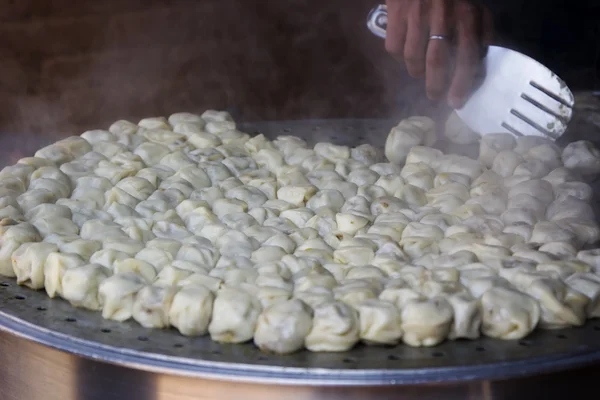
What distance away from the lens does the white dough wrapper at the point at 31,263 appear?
1136 mm

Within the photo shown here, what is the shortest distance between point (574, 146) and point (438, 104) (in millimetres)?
481

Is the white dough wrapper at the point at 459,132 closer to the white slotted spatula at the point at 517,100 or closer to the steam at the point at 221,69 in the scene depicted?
the white slotted spatula at the point at 517,100

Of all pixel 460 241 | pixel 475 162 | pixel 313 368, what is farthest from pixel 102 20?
pixel 313 368

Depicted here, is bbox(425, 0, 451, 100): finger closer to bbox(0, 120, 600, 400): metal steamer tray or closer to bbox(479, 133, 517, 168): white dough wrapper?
bbox(479, 133, 517, 168): white dough wrapper

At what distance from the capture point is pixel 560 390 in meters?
0.91

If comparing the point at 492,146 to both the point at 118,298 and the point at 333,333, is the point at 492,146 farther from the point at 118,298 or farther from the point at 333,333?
the point at 118,298

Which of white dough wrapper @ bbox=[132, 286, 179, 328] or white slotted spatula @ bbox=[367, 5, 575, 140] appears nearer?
white dough wrapper @ bbox=[132, 286, 179, 328]

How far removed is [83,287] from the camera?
42.7 inches

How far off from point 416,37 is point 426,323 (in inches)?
36.8

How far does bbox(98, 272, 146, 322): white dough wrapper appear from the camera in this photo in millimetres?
1051

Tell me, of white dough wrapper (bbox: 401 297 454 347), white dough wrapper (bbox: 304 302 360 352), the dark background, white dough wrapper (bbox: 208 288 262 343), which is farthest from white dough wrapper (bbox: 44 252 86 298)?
the dark background

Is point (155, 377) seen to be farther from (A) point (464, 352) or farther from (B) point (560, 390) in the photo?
(B) point (560, 390)

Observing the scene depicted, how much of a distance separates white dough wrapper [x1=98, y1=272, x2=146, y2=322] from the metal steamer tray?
0.02 m

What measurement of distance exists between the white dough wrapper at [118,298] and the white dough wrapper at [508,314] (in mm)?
480
